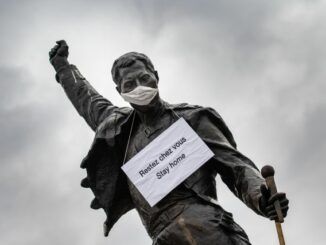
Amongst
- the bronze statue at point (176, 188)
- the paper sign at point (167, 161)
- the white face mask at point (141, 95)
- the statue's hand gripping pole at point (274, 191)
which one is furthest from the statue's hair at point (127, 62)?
the statue's hand gripping pole at point (274, 191)

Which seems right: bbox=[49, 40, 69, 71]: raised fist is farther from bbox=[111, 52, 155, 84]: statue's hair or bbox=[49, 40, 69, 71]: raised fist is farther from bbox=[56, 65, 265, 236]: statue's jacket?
bbox=[111, 52, 155, 84]: statue's hair

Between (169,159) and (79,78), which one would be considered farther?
(79,78)

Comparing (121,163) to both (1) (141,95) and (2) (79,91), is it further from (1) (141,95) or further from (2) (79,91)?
(2) (79,91)

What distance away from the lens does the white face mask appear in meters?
9.73

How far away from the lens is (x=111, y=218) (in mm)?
10188

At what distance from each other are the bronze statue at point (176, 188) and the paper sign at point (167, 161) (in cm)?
11

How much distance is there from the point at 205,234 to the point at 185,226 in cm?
25

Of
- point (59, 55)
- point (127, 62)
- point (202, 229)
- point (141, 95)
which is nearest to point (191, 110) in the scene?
point (141, 95)

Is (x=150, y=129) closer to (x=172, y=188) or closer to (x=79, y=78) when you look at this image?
(x=172, y=188)

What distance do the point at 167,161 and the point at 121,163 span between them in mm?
869

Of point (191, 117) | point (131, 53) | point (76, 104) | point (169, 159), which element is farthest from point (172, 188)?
point (76, 104)

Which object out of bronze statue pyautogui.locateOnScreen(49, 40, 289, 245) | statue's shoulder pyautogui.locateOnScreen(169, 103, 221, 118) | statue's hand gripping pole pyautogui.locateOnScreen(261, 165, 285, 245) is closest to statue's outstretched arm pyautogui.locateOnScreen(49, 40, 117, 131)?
bronze statue pyautogui.locateOnScreen(49, 40, 289, 245)

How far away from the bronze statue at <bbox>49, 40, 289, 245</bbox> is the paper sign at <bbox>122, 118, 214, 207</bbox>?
111 millimetres

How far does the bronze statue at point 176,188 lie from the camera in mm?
8859
